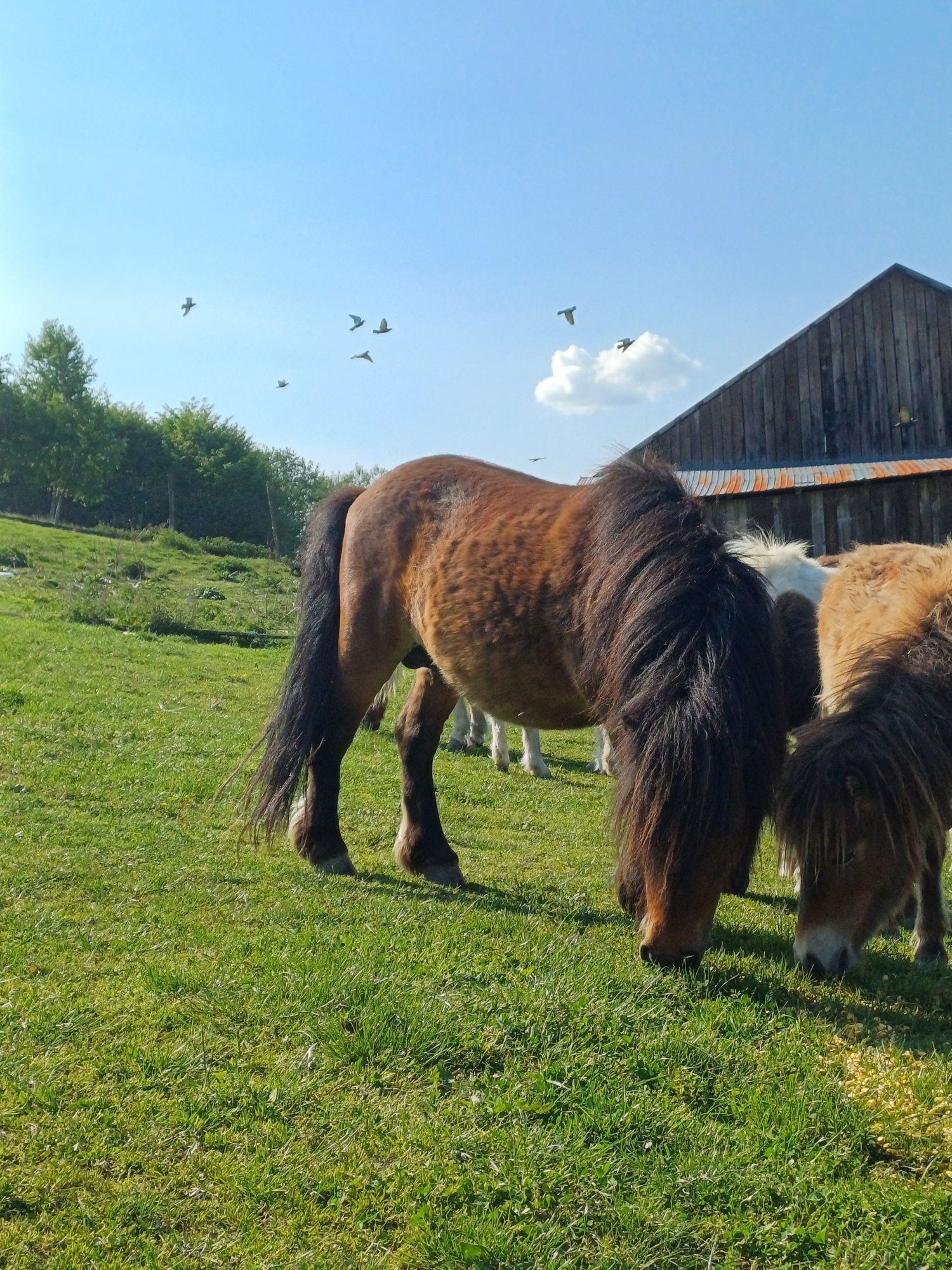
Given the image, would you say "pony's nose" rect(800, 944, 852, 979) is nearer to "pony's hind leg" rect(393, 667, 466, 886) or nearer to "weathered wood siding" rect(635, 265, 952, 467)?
"pony's hind leg" rect(393, 667, 466, 886)

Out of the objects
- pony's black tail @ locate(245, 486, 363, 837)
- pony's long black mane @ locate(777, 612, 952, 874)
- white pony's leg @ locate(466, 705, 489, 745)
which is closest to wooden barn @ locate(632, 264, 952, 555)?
white pony's leg @ locate(466, 705, 489, 745)

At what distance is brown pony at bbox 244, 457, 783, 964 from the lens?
394 cm

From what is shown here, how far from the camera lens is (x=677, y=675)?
4.11 m

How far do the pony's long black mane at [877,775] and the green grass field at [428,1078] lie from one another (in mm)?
692

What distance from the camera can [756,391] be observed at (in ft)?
64.2

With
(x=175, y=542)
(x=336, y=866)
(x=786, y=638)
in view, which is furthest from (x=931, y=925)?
(x=175, y=542)

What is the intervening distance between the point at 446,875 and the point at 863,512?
13.3 metres

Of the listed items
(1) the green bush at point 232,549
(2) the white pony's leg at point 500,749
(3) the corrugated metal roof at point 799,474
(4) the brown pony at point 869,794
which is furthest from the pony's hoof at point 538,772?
(1) the green bush at point 232,549

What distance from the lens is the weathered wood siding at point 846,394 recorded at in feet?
61.6

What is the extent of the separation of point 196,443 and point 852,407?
42713mm

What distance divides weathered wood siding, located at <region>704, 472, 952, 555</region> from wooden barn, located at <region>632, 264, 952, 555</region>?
0.12m

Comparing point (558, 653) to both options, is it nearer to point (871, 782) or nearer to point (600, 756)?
point (871, 782)

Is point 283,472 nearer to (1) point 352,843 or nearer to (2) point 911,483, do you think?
(2) point 911,483

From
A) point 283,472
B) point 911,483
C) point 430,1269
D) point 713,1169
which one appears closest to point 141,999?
point 430,1269
